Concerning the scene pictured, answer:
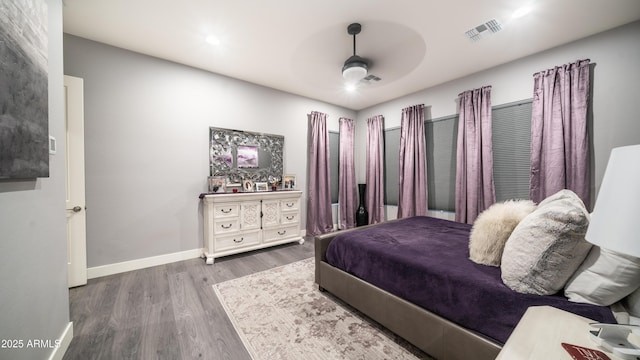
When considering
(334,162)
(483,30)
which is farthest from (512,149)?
(334,162)

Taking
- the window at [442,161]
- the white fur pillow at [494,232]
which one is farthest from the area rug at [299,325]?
the window at [442,161]

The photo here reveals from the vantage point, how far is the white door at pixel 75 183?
219 centimetres

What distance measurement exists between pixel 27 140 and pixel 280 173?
294 cm

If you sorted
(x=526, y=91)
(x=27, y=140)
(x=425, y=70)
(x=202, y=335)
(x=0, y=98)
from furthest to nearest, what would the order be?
(x=425, y=70)
(x=526, y=91)
(x=202, y=335)
(x=27, y=140)
(x=0, y=98)

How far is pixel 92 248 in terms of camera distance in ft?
8.01

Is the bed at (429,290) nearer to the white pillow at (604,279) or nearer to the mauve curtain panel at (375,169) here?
the white pillow at (604,279)

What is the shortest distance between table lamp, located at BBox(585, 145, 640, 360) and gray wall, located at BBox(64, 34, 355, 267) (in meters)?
3.58

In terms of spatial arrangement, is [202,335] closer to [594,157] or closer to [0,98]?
[0,98]

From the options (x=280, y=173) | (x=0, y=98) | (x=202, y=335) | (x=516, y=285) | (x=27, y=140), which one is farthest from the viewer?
(x=280, y=173)

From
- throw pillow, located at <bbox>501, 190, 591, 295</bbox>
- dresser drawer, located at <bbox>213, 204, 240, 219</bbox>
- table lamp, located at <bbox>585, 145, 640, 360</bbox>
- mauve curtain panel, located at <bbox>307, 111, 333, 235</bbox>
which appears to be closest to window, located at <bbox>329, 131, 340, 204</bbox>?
mauve curtain panel, located at <bbox>307, 111, 333, 235</bbox>

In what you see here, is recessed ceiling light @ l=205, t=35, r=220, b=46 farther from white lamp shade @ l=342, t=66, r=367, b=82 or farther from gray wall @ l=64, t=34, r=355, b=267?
white lamp shade @ l=342, t=66, r=367, b=82

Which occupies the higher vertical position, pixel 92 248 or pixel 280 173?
pixel 280 173

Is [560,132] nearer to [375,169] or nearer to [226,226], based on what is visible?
[375,169]

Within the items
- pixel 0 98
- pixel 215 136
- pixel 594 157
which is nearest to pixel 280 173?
pixel 215 136
